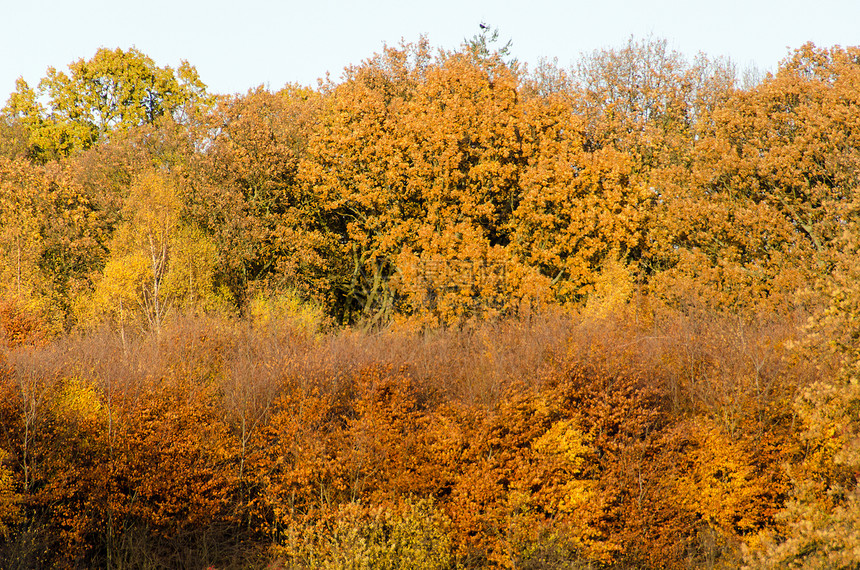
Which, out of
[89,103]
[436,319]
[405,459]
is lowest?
[405,459]

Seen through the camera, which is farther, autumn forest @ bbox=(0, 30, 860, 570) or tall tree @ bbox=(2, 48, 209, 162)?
tall tree @ bbox=(2, 48, 209, 162)

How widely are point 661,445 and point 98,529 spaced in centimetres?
1233

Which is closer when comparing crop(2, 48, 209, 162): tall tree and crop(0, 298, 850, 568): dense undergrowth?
crop(0, 298, 850, 568): dense undergrowth

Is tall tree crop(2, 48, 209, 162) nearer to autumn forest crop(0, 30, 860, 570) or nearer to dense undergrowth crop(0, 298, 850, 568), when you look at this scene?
autumn forest crop(0, 30, 860, 570)

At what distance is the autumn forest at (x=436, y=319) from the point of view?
1644cm

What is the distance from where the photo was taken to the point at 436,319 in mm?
32125

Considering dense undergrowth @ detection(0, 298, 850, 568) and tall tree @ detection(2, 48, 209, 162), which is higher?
tall tree @ detection(2, 48, 209, 162)

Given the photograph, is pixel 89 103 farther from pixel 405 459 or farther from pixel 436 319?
pixel 405 459

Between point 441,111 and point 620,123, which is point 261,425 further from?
point 620,123

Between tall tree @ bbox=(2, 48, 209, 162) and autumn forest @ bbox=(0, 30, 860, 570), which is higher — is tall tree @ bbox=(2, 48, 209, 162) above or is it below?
above

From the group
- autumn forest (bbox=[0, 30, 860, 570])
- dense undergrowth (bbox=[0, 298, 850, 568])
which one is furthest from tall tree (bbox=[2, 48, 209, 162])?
dense undergrowth (bbox=[0, 298, 850, 568])

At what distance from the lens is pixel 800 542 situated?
933cm

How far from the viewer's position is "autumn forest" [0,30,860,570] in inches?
647

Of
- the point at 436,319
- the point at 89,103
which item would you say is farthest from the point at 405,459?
the point at 89,103
